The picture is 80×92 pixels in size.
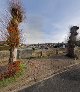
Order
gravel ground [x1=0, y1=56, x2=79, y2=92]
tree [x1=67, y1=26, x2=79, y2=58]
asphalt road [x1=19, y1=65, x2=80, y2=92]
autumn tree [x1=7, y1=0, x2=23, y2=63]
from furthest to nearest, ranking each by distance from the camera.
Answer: tree [x1=67, y1=26, x2=79, y2=58] < autumn tree [x1=7, y1=0, x2=23, y2=63] < gravel ground [x1=0, y1=56, x2=79, y2=92] < asphalt road [x1=19, y1=65, x2=80, y2=92]

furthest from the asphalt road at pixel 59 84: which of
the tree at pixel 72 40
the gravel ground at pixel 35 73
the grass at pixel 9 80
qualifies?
the tree at pixel 72 40

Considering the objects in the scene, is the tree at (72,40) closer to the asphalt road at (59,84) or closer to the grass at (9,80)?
the asphalt road at (59,84)

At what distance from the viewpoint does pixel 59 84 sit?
17.9 meters

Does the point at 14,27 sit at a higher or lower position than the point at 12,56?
higher

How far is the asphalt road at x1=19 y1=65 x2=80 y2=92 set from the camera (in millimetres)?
16406

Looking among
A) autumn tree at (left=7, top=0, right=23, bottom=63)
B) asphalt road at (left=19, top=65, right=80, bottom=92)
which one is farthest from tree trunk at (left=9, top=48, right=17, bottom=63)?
asphalt road at (left=19, top=65, right=80, bottom=92)

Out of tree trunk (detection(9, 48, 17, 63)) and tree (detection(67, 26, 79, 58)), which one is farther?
tree (detection(67, 26, 79, 58))

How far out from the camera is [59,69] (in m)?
24.2

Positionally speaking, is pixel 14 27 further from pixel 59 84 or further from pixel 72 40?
pixel 72 40

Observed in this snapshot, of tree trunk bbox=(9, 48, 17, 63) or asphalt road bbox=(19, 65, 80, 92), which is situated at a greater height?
tree trunk bbox=(9, 48, 17, 63)

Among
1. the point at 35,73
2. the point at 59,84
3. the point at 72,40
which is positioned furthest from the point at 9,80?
the point at 72,40

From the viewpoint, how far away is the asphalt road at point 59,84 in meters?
16.4

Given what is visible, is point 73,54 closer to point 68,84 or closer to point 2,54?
point 2,54

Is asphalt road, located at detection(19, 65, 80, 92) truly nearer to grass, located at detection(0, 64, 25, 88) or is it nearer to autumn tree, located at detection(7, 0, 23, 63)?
grass, located at detection(0, 64, 25, 88)
